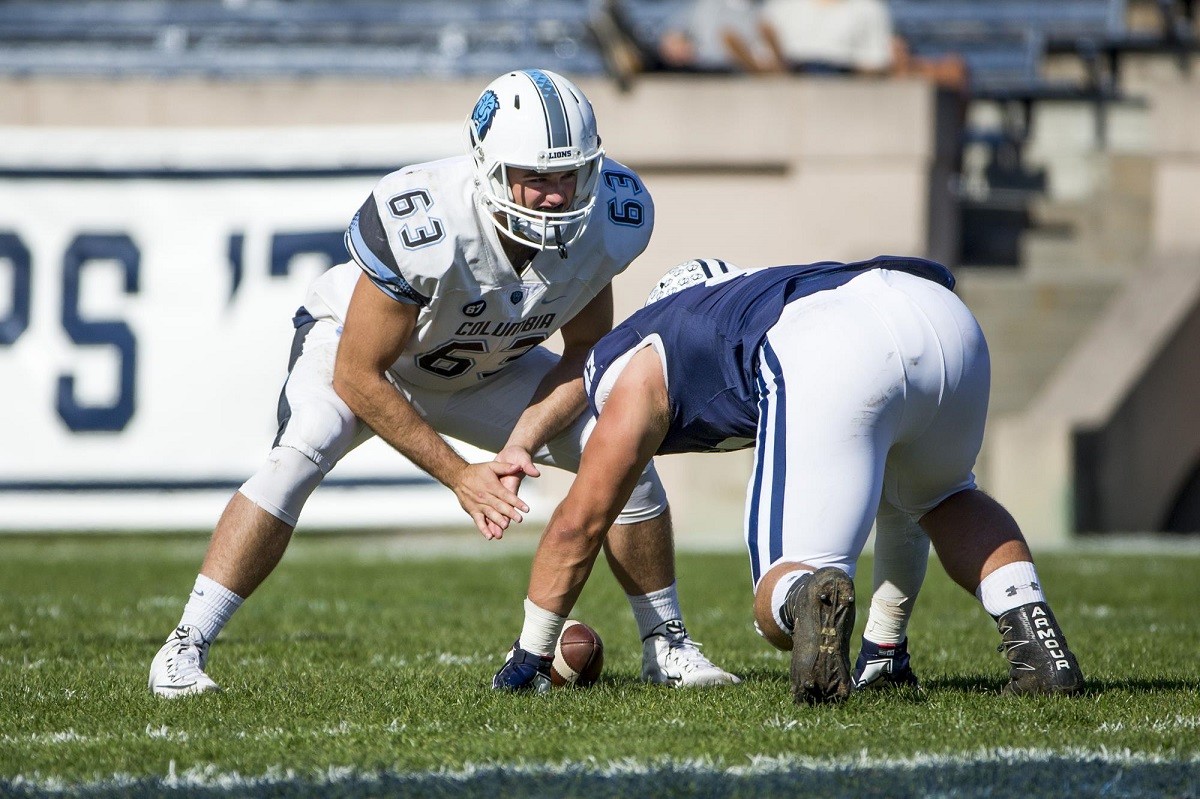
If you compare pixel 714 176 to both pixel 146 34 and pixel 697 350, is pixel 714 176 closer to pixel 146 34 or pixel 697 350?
pixel 146 34

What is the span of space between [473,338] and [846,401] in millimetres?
1189

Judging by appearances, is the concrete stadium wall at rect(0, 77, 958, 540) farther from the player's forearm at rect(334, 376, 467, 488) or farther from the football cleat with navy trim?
the football cleat with navy trim

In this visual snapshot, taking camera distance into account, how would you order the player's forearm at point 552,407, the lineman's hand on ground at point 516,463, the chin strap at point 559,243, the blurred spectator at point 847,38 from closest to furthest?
the lineman's hand on ground at point 516,463 → the chin strap at point 559,243 → the player's forearm at point 552,407 → the blurred spectator at point 847,38

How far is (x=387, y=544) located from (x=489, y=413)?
5.21 metres

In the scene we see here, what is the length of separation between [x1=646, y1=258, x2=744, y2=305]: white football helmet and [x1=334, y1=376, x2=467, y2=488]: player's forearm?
0.60 meters

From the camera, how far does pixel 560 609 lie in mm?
3471

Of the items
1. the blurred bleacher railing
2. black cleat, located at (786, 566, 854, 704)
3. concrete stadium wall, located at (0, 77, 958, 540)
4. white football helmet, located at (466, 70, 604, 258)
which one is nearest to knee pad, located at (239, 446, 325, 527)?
white football helmet, located at (466, 70, 604, 258)

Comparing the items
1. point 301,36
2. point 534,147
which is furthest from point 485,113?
point 301,36

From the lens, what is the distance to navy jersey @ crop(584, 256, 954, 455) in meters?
3.22

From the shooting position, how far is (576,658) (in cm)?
369

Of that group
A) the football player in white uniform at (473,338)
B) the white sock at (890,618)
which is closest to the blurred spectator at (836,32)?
the football player in white uniform at (473,338)

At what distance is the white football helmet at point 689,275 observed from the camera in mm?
3531

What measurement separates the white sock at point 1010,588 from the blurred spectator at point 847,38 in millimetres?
6987

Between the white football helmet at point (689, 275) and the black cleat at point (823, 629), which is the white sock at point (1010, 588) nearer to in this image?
the black cleat at point (823, 629)
